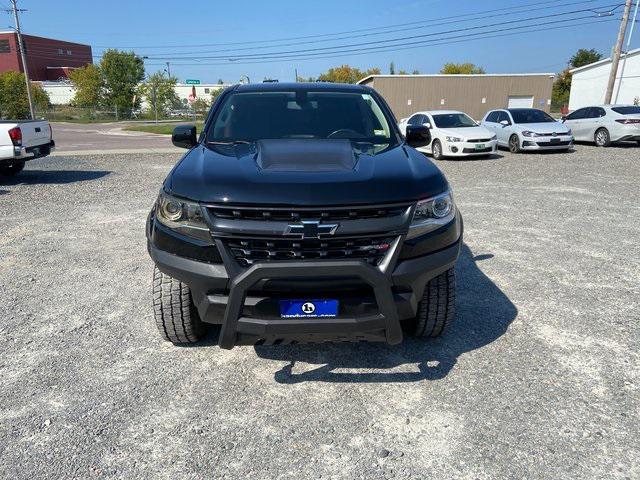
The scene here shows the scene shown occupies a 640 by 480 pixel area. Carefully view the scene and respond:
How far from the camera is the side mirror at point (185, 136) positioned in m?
4.09

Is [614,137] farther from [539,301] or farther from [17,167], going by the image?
[17,167]

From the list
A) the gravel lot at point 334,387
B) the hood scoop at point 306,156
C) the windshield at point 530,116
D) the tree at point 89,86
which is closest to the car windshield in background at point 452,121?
the windshield at point 530,116

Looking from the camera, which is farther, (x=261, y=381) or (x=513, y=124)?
(x=513, y=124)

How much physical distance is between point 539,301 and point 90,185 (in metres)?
9.05

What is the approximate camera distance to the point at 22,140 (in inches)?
387

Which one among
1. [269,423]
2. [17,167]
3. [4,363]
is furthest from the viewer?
[17,167]

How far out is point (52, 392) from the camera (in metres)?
2.82

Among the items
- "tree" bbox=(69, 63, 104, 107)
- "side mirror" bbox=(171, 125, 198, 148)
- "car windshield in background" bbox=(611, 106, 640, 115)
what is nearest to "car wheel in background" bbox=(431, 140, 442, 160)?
"car windshield in background" bbox=(611, 106, 640, 115)

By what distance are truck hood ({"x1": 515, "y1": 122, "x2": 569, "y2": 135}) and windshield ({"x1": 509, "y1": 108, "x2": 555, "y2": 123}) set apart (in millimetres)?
487

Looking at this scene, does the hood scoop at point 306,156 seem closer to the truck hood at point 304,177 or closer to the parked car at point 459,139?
the truck hood at point 304,177

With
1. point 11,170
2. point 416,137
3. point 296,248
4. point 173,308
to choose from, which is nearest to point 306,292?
point 296,248

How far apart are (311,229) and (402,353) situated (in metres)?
1.27

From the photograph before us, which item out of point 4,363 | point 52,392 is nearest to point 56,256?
point 4,363

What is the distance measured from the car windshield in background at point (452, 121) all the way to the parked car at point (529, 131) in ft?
4.36
